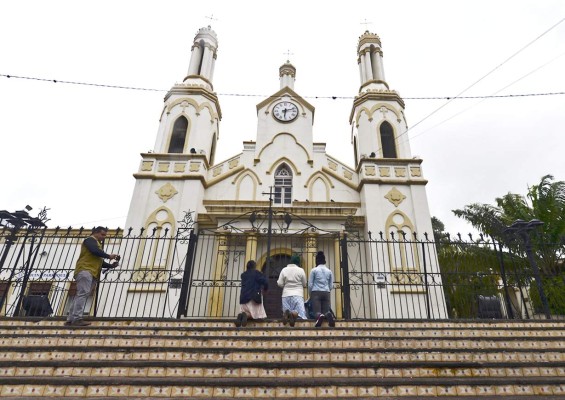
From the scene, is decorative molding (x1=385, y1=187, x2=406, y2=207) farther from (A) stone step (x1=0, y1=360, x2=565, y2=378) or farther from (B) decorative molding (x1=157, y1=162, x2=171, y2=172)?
(A) stone step (x1=0, y1=360, x2=565, y2=378)

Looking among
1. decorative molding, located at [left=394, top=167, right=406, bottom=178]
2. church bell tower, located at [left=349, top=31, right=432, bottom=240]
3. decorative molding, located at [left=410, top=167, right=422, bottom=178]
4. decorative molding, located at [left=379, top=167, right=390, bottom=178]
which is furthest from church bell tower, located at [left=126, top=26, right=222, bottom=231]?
decorative molding, located at [left=410, top=167, right=422, bottom=178]

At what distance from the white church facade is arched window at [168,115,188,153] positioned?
0.05 metres

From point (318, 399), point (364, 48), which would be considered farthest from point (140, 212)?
point (364, 48)

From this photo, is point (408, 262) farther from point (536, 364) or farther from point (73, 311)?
point (73, 311)

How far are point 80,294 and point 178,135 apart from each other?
11036 mm

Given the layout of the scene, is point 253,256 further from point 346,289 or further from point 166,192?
point 346,289

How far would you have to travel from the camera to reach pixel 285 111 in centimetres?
1800

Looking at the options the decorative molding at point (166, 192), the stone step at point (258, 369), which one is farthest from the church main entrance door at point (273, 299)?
the stone step at point (258, 369)

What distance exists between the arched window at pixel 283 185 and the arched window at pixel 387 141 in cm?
448

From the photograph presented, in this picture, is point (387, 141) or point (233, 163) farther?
point (387, 141)

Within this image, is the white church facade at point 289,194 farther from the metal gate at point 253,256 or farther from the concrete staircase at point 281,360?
the concrete staircase at point 281,360

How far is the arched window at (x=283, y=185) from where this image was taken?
15.3 meters

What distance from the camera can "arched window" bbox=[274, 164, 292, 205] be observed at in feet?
50.3

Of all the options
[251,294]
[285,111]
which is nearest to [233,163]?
[285,111]
